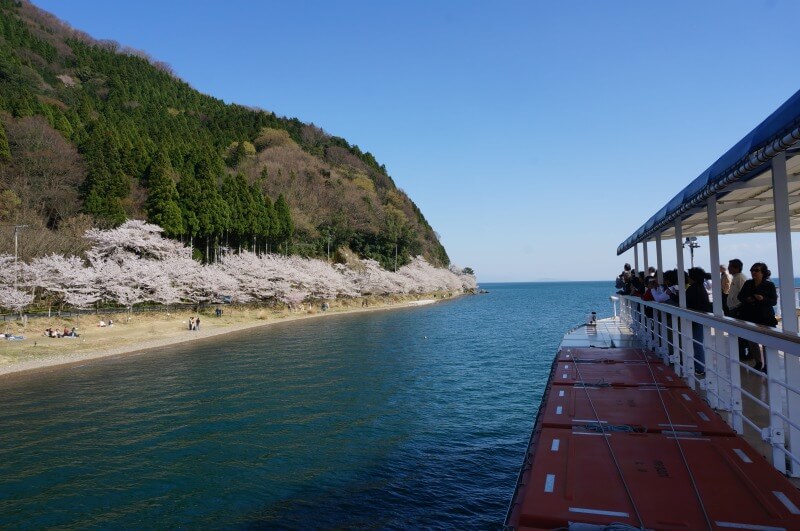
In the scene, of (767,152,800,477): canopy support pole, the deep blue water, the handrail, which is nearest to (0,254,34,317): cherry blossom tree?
the deep blue water

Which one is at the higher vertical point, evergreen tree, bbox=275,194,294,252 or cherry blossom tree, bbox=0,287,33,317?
evergreen tree, bbox=275,194,294,252

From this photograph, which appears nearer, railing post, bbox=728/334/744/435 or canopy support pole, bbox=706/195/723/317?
railing post, bbox=728/334/744/435

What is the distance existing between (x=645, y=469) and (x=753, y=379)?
159 inches

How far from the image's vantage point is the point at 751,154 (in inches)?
138

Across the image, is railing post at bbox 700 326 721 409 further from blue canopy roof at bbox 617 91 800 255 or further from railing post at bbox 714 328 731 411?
blue canopy roof at bbox 617 91 800 255

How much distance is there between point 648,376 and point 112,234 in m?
38.7

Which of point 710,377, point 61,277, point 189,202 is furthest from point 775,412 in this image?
point 189,202

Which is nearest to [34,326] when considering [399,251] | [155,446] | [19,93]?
[155,446]

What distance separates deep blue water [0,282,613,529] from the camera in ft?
23.5

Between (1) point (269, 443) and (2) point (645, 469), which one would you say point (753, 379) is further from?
(1) point (269, 443)

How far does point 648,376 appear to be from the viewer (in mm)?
7660

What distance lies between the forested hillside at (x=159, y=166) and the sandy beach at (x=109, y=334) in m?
6.95

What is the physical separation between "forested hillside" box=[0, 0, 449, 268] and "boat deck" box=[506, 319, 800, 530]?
1431 inches

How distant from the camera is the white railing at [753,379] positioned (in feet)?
12.3
